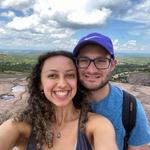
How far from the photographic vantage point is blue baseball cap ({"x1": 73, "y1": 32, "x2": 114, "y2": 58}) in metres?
2.56

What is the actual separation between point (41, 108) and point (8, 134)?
1.06ft

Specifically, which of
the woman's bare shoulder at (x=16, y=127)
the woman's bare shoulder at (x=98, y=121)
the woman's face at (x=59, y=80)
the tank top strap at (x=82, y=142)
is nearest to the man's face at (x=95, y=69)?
the woman's face at (x=59, y=80)

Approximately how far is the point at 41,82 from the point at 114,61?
1.88ft

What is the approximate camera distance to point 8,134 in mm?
2256

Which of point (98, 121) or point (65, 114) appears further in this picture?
point (65, 114)

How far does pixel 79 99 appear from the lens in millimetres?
2578

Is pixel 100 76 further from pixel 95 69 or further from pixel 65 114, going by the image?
pixel 65 114

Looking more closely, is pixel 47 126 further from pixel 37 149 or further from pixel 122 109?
pixel 122 109

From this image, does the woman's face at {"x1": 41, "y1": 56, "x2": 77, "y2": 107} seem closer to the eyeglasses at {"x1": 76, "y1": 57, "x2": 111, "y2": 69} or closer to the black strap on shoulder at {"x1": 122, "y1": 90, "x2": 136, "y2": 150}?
the eyeglasses at {"x1": 76, "y1": 57, "x2": 111, "y2": 69}

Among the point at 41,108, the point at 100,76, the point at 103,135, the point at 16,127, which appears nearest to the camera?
the point at 103,135

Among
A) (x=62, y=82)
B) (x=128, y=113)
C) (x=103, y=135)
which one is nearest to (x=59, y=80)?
(x=62, y=82)

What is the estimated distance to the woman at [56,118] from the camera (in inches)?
88.7

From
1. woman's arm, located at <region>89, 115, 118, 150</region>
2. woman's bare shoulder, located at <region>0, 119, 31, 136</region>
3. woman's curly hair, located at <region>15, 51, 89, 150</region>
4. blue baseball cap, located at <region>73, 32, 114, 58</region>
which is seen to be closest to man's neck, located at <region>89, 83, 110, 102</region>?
woman's curly hair, located at <region>15, 51, 89, 150</region>

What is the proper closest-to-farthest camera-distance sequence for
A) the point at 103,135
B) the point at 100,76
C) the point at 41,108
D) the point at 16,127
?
the point at 103,135 < the point at 16,127 < the point at 41,108 < the point at 100,76
